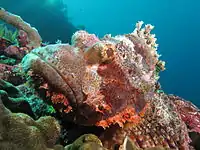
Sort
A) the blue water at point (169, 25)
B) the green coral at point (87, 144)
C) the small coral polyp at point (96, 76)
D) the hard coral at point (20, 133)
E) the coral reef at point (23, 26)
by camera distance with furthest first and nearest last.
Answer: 1. the blue water at point (169, 25)
2. the coral reef at point (23, 26)
3. the small coral polyp at point (96, 76)
4. the green coral at point (87, 144)
5. the hard coral at point (20, 133)

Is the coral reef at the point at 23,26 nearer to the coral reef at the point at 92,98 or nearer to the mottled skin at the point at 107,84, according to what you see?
the coral reef at the point at 92,98

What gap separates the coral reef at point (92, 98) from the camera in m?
2.38

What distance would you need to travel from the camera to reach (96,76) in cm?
264

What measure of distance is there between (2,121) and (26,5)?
2356cm

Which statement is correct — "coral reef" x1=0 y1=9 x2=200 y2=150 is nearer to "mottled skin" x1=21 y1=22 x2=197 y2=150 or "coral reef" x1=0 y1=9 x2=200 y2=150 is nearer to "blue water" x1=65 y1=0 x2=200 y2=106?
"mottled skin" x1=21 y1=22 x2=197 y2=150

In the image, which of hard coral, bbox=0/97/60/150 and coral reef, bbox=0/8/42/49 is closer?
hard coral, bbox=0/97/60/150

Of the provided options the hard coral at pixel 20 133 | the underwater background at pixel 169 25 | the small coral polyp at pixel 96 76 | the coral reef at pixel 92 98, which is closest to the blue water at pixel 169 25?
the underwater background at pixel 169 25

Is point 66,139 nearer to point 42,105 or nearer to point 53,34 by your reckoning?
point 42,105

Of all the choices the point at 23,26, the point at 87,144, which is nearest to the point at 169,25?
the point at 23,26

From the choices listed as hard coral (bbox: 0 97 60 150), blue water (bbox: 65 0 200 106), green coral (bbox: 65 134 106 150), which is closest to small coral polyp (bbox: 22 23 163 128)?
green coral (bbox: 65 134 106 150)

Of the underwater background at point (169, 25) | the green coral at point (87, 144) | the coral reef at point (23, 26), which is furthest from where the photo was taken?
the underwater background at point (169, 25)

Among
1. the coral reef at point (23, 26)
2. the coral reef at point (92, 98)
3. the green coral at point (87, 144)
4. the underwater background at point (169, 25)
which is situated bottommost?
the green coral at point (87, 144)

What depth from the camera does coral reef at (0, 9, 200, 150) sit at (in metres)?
2.38

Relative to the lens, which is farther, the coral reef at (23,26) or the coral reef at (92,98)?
the coral reef at (23,26)
